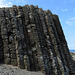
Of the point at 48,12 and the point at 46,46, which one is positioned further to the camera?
the point at 48,12

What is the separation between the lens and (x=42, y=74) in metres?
10.3

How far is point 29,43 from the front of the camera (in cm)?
1195

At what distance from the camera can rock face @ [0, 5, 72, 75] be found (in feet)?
35.8

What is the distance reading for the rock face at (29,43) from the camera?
10922 millimetres

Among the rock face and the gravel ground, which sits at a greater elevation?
the rock face

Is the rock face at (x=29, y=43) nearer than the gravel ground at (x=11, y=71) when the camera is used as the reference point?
No

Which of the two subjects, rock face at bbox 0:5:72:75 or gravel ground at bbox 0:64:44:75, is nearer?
gravel ground at bbox 0:64:44:75

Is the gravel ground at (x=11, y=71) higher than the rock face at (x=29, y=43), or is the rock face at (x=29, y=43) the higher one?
the rock face at (x=29, y=43)

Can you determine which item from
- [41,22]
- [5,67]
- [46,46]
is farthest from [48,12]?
[5,67]

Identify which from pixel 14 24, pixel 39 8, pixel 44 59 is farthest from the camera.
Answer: pixel 39 8

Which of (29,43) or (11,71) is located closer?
(11,71)

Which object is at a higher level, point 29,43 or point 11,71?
point 29,43

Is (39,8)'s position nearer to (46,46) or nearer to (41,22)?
(41,22)

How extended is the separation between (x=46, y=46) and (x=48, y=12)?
582 cm
